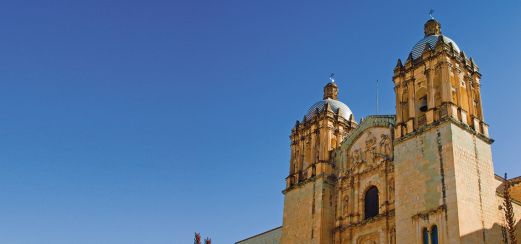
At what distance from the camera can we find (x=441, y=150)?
23031mm

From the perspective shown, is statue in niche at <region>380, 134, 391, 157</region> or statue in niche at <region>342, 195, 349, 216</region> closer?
statue in niche at <region>380, 134, 391, 157</region>

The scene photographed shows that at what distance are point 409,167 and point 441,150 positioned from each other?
1648mm

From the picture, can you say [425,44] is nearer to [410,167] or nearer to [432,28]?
[432,28]

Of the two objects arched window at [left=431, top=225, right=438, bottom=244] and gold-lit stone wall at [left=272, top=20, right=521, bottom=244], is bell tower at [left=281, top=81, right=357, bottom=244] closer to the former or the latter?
gold-lit stone wall at [left=272, top=20, right=521, bottom=244]

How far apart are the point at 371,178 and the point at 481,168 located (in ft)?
17.4

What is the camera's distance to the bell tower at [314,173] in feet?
91.7

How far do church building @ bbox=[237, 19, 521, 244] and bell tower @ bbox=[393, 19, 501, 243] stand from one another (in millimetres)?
43

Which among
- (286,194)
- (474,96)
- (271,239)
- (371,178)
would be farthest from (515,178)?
(271,239)

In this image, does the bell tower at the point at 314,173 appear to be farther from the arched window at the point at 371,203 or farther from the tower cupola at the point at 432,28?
the tower cupola at the point at 432,28

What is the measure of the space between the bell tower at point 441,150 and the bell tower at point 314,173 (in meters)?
4.75

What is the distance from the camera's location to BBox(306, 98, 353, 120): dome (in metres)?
32.3

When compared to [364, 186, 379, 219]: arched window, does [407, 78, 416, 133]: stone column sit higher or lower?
higher

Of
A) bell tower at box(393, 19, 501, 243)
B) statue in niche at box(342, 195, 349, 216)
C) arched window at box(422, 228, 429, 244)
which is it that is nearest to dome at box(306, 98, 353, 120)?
bell tower at box(393, 19, 501, 243)

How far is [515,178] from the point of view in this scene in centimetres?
2881
